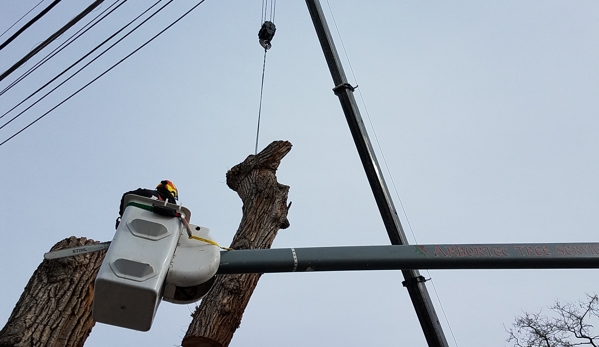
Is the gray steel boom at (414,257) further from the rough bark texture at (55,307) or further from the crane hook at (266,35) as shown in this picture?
the crane hook at (266,35)

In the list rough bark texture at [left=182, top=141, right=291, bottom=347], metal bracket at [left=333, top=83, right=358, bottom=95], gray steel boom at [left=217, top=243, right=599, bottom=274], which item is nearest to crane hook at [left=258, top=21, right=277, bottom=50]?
metal bracket at [left=333, top=83, right=358, bottom=95]

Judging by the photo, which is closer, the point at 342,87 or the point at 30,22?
the point at 30,22

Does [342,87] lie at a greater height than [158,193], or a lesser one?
greater

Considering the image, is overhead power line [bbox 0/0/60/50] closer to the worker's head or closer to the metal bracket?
the worker's head

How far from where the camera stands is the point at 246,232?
5.12 meters

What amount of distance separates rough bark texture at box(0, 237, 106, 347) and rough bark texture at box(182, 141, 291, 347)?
0.95m

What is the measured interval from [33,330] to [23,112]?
2.55 m

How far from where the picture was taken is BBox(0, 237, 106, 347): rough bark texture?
344 cm

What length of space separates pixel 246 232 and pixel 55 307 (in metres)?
1.82

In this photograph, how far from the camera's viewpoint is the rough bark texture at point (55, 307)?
135 inches

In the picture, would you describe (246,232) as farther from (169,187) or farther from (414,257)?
(414,257)

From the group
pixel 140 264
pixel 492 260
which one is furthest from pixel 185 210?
pixel 492 260

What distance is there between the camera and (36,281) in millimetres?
3748

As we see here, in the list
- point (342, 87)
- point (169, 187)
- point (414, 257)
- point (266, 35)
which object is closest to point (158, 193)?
point (169, 187)
